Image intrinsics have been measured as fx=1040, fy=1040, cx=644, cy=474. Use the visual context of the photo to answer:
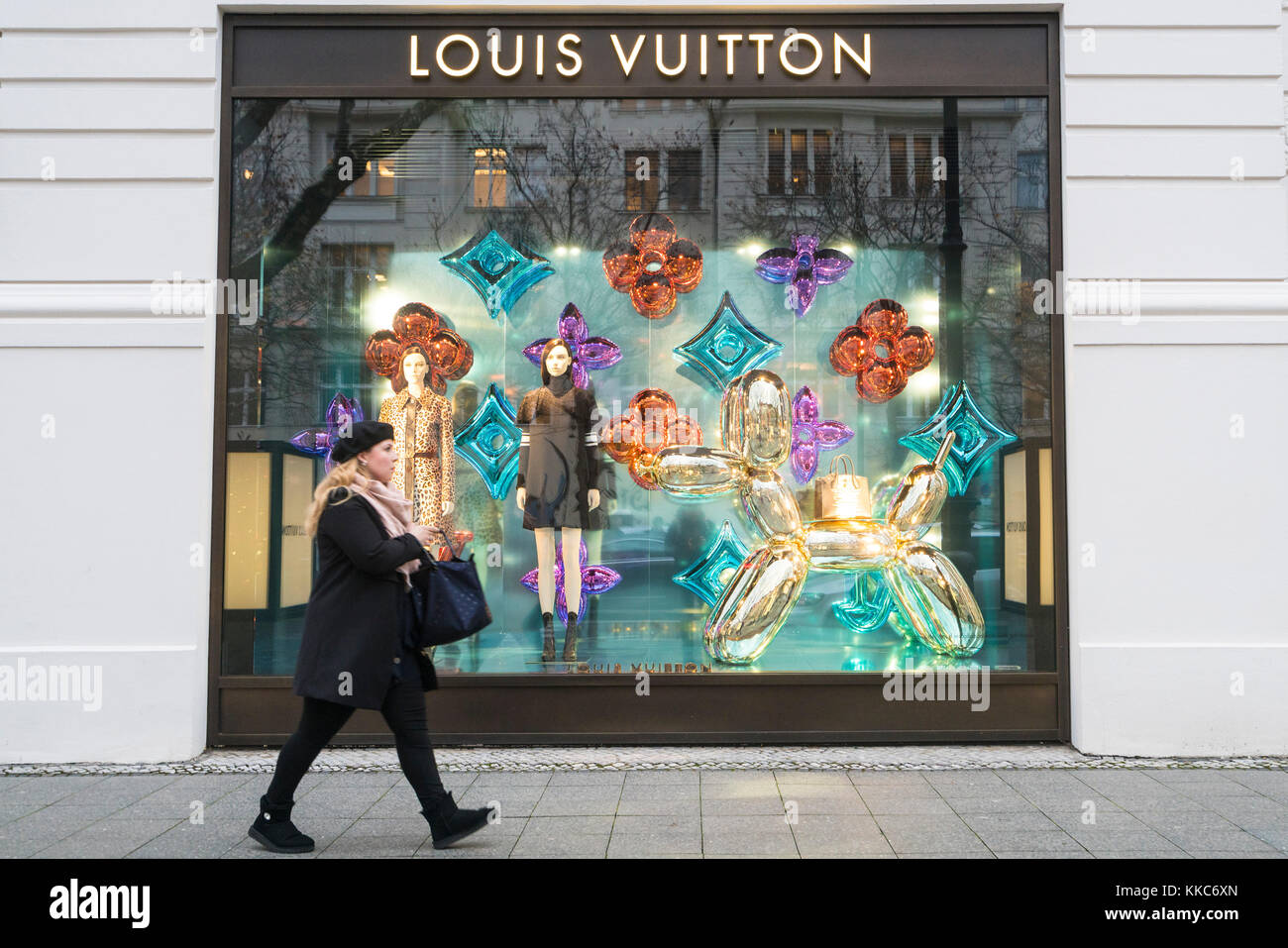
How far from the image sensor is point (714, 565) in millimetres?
7031

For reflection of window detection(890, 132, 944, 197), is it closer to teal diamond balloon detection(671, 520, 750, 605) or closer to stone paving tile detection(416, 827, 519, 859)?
teal diamond balloon detection(671, 520, 750, 605)

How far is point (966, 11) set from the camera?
22.4ft

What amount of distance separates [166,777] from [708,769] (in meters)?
3.18

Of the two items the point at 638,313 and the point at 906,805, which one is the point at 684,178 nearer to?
the point at 638,313

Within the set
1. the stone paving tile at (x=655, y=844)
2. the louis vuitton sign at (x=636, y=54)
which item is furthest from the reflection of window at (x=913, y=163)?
the stone paving tile at (x=655, y=844)

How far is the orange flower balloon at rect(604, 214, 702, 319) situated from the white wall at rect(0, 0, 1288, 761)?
250cm

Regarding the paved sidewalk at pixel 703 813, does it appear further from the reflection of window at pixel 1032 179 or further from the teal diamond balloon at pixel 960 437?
the reflection of window at pixel 1032 179

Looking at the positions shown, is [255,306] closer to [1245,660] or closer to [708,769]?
[708,769]

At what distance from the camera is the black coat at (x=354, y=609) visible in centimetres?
447

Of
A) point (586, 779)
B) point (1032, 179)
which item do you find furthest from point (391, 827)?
point (1032, 179)

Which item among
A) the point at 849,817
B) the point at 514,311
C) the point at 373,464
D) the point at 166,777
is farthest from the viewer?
the point at 514,311

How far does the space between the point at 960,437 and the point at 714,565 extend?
1861 mm

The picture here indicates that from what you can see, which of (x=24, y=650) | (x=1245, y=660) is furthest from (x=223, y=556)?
(x=1245, y=660)

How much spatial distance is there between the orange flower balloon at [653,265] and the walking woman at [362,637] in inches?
111
